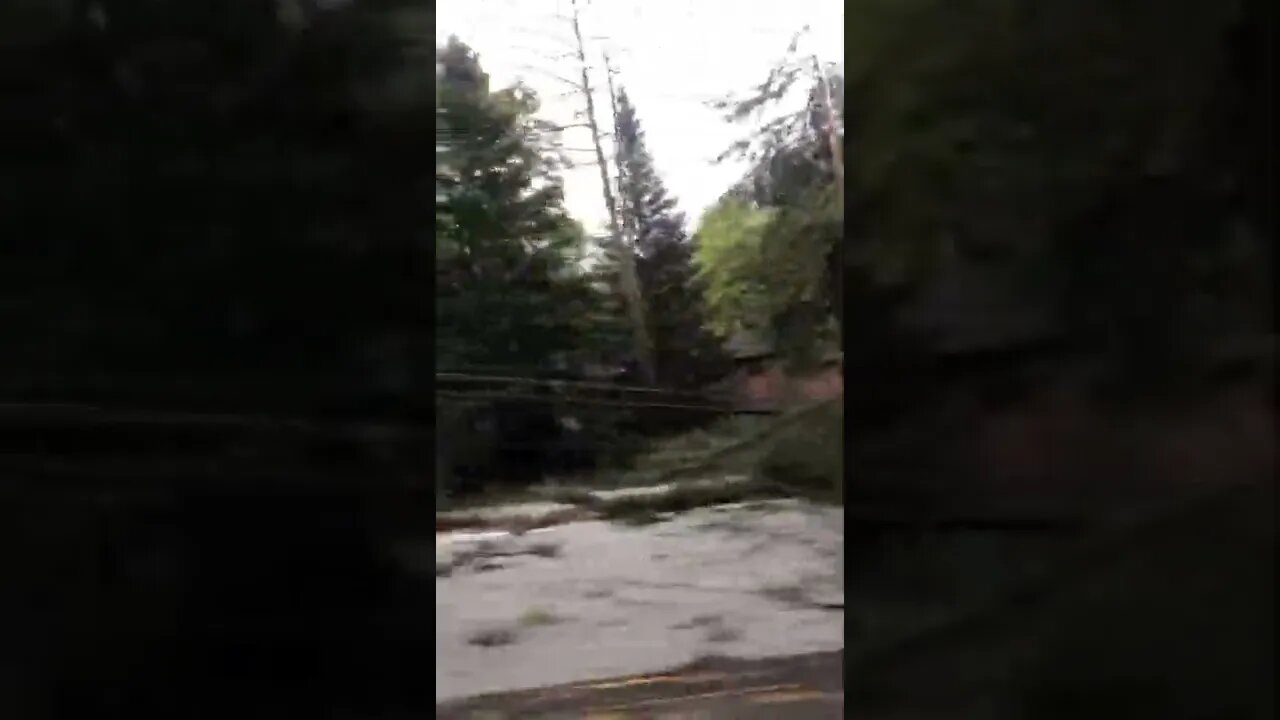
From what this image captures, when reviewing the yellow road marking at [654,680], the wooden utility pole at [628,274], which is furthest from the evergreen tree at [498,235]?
the yellow road marking at [654,680]

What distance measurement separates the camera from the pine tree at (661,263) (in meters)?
1.22

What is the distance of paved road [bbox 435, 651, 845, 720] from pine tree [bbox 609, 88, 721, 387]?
0.39 meters

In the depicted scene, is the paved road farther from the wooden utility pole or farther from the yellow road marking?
the wooden utility pole

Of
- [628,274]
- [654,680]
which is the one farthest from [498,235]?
[654,680]

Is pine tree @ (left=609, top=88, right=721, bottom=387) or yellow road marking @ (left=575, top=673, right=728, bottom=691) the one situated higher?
pine tree @ (left=609, top=88, right=721, bottom=387)

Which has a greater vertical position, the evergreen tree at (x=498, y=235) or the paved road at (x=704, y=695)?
the evergreen tree at (x=498, y=235)

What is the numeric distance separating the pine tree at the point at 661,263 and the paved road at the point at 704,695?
0.39 metres

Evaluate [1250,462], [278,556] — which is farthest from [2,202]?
[1250,462]

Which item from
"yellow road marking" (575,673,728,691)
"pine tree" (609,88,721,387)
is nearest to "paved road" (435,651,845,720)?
Answer: "yellow road marking" (575,673,728,691)

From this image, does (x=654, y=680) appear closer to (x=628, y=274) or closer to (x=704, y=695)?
(x=704, y=695)

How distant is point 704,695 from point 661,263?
568 millimetres

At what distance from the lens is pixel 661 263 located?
1.23 metres

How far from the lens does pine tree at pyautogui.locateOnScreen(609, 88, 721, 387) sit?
4.00ft

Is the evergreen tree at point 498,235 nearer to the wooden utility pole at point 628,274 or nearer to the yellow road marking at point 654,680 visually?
the wooden utility pole at point 628,274
